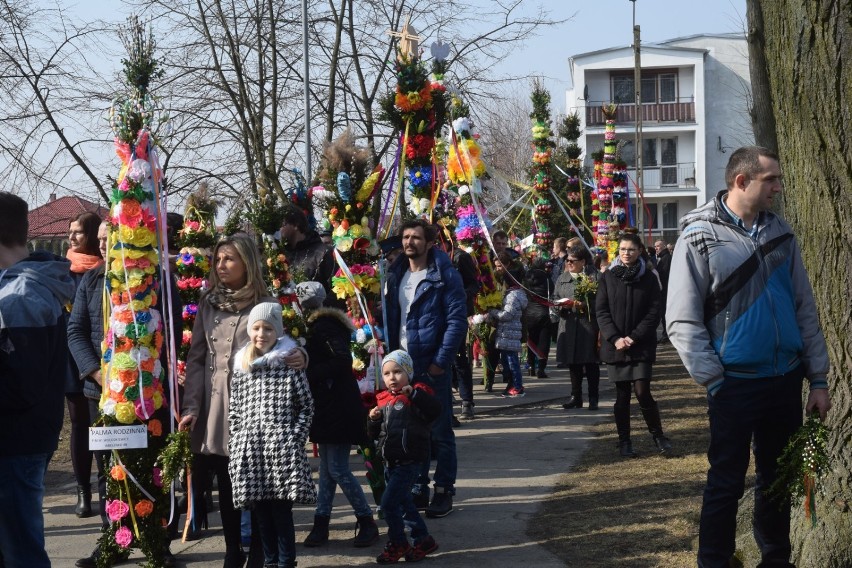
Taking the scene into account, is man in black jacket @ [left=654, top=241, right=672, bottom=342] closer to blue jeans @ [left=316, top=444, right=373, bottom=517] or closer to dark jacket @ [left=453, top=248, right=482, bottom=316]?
dark jacket @ [left=453, top=248, right=482, bottom=316]

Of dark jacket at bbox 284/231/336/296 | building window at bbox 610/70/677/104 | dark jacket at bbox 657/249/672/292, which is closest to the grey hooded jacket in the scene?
dark jacket at bbox 284/231/336/296

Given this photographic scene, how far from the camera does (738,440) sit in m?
5.05

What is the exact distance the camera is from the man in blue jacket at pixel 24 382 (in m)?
4.46

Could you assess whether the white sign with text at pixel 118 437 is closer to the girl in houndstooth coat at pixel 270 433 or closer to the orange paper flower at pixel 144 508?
the orange paper flower at pixel 144 508

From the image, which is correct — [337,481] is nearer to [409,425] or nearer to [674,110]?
[409,425]

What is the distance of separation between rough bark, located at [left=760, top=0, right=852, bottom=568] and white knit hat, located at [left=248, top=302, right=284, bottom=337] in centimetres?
287

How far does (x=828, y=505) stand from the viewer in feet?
17.9

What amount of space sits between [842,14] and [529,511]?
13.4 feet

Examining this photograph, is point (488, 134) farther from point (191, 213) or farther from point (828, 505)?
point (828, 505)

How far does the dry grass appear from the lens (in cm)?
642

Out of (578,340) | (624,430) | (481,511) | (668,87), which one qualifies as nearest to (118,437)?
(481,511)

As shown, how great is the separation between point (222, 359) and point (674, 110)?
172 ft

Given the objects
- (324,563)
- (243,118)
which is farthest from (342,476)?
(243,118)

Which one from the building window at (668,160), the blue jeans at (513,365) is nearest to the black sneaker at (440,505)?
the blue jeans at (513,365)
